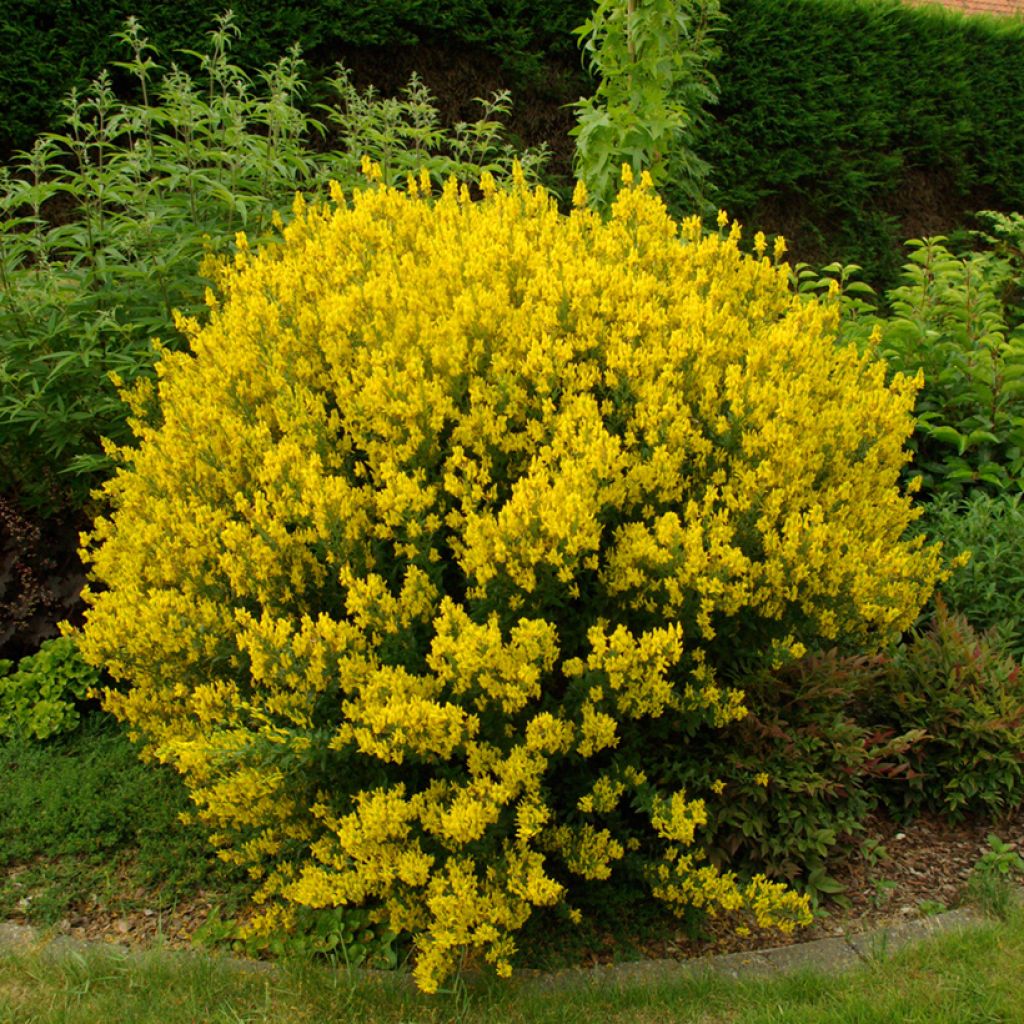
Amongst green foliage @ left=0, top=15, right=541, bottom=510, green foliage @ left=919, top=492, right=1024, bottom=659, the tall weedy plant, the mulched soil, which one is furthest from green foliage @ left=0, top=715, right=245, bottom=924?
the tall weedy plant

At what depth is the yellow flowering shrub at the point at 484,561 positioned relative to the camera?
2707 mm

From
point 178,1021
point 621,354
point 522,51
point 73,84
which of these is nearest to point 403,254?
point 621,354

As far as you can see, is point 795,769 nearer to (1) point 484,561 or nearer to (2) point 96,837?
(1) point 484,561

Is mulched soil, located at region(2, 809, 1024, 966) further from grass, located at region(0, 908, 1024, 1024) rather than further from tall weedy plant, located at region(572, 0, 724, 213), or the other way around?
tall weedy plant, located at region(572, 0, 724, 213)

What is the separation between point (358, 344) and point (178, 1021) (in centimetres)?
195

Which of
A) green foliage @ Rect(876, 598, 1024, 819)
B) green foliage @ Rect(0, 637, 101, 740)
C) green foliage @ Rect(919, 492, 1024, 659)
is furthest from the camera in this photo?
green foliage @ Rect(919, 492, 1024, 659)

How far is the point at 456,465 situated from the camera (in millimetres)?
2965

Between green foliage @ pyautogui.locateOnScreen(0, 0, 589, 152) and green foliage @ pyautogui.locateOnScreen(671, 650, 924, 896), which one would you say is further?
green foliage @ pyautogui.locateOnScreen(0, 0, 589, 152)

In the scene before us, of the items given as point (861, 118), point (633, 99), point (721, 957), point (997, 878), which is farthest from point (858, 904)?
point (861, 118)

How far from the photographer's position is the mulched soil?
3.17 m

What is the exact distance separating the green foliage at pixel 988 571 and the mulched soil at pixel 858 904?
0.85 m

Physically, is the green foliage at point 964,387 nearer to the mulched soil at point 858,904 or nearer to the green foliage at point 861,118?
the mulched soil at point 858,904

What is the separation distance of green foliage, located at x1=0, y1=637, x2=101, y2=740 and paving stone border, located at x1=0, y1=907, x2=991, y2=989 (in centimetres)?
107

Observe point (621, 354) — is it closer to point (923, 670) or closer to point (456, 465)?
point (456, 465)
